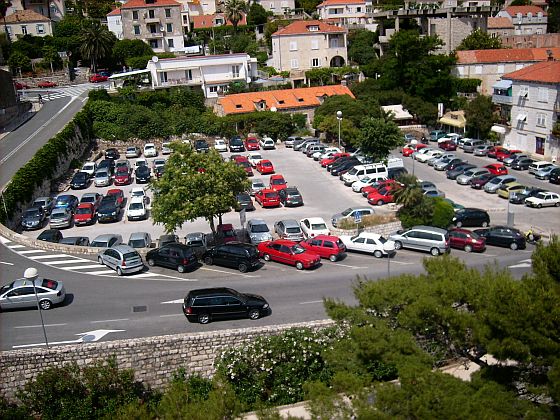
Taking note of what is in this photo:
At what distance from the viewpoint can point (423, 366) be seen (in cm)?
1468

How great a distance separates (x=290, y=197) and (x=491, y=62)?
3827 cm

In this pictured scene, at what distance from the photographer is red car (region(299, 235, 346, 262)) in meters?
30.8

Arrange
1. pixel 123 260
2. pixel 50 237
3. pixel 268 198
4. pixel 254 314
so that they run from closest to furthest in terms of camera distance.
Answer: pixel 254 314
pixel 123 260
pixel 50 237
pixel 268 198

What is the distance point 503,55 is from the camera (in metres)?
67.6

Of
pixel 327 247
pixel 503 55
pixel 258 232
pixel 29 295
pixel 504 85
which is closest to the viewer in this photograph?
pixel 29 295

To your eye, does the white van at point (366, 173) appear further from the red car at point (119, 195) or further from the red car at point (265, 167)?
the red car at point (119, 195)

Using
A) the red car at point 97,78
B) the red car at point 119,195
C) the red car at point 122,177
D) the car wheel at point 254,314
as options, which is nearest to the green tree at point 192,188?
the car wheel at point 254,314

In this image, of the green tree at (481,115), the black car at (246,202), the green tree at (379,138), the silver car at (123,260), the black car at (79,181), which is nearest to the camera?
the silver car at (123,260)

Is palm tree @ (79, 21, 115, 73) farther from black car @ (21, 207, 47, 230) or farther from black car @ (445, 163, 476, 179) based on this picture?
black car @ (445, 163, 476, 179)

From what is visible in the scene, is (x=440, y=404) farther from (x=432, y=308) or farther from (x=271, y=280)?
(x=271, y=280)

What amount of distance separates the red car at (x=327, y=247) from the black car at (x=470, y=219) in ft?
28.9

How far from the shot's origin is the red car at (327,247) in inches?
1213

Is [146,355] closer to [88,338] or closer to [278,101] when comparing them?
[88,338]

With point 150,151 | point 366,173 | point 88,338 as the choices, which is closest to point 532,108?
point 366,173
